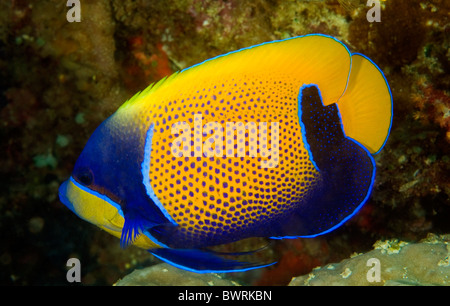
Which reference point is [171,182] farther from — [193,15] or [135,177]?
[193,15]

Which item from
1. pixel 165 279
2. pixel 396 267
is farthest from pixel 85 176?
pixel 396 267

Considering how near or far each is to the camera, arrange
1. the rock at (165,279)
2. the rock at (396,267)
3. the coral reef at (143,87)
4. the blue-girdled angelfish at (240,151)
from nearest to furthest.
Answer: the blue-girdled angelfish at (240,151) < the rock at (396,267) < the coral reef at (143,87) < the rock at (165,279)

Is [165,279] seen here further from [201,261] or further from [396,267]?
[396,267]

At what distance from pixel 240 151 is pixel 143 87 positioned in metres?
1.98

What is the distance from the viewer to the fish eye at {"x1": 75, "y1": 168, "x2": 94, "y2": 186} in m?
1.55

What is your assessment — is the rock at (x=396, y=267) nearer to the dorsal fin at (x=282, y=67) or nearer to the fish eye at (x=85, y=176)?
the dorsal fin at (x=282, y=67)

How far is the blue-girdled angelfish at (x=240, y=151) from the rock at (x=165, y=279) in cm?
104

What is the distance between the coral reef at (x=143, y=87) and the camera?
2.23 meters

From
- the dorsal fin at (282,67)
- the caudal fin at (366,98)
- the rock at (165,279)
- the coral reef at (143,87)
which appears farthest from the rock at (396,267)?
the dorsal fin at (282,67)

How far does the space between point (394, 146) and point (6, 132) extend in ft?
11.4

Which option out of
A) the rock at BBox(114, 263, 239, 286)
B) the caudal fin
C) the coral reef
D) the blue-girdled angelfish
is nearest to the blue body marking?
the blue-girdled angelfish

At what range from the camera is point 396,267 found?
2062mm

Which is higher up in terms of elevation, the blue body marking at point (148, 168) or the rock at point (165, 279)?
the blue body marking at point (148, 168)

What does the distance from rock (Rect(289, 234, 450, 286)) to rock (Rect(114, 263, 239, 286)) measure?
73cm
